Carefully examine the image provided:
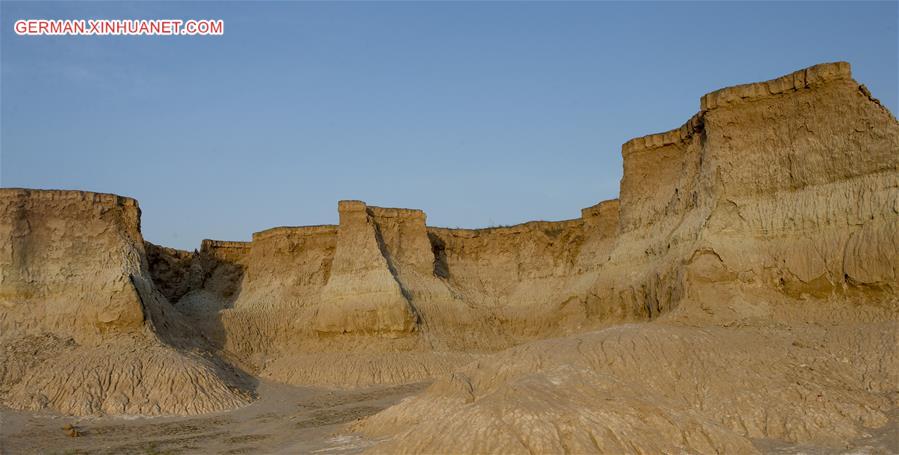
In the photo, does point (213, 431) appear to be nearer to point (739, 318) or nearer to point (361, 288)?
point (361, 288)

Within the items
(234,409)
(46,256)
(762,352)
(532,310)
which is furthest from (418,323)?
(762,352)

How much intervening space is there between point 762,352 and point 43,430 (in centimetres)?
1735

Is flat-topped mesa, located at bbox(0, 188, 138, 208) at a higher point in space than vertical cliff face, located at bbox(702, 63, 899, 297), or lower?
higher

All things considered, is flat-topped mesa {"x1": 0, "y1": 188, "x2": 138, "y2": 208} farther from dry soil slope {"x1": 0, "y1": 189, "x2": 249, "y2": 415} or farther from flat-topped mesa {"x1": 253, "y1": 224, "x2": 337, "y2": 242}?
flat-topped mesa {"x1": 253, "y1": 224, "x2": 337, "y2": 242}

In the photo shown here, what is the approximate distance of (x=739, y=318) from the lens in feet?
67.2

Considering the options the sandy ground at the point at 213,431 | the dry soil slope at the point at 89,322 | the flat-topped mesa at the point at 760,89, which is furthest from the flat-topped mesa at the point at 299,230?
the flat-topped mesa at the point at 760,89

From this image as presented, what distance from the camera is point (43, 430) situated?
784 inches

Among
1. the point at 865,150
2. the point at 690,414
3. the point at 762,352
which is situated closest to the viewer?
the point at 690,414

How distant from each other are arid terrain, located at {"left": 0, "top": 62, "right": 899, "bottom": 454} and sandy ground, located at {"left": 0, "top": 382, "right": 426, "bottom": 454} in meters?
0.13

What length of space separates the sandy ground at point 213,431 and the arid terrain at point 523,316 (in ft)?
0.43

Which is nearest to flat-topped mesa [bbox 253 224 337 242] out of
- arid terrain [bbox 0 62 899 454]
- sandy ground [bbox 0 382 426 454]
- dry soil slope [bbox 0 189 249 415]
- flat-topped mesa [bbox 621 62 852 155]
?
arid terrain [bbox 0 62 899 454]

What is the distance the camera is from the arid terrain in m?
Answer: 14.9

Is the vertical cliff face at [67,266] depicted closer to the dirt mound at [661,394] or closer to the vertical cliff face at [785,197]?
the dirt mound at [661,394]

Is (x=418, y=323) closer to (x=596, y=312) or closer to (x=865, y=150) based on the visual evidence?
(x=596, y=312)
